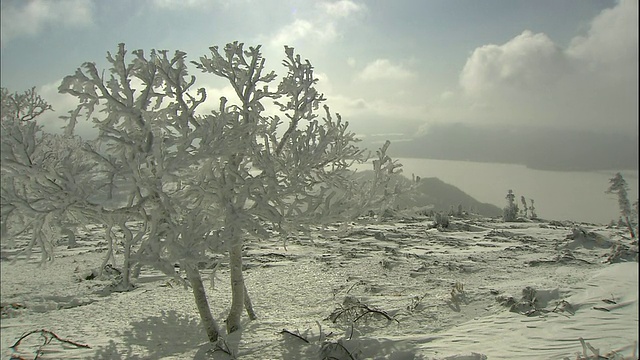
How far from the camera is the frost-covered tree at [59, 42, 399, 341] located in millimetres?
4285

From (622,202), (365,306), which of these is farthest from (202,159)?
(622,202)

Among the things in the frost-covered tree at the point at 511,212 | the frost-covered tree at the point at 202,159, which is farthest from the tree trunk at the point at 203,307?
the frost-covered tree at the point at 511,212

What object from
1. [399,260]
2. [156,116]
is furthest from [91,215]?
[399,260]

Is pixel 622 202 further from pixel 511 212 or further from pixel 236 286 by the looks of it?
pixel 511 212

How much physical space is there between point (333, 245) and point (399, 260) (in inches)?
139

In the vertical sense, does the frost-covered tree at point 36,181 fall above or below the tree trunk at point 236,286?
above

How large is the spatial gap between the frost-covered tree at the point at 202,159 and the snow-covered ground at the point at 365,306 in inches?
26.1

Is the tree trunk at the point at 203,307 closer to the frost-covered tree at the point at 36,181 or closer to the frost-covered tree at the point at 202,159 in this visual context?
the frost-covered tree at the point at 202,159

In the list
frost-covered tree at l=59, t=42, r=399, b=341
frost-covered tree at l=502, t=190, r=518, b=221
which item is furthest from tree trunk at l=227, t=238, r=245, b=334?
frost-covered tree at l=502, t=190, r=518, b=221

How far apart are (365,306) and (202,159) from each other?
3735 mm

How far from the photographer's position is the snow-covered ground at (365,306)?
525 cm

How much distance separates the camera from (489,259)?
11.2 m

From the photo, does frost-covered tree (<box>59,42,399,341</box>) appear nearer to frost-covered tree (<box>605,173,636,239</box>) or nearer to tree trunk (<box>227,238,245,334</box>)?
tree trunk (<box>227,238,245,334</box>)

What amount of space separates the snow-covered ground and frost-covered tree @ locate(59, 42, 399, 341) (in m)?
0.66
